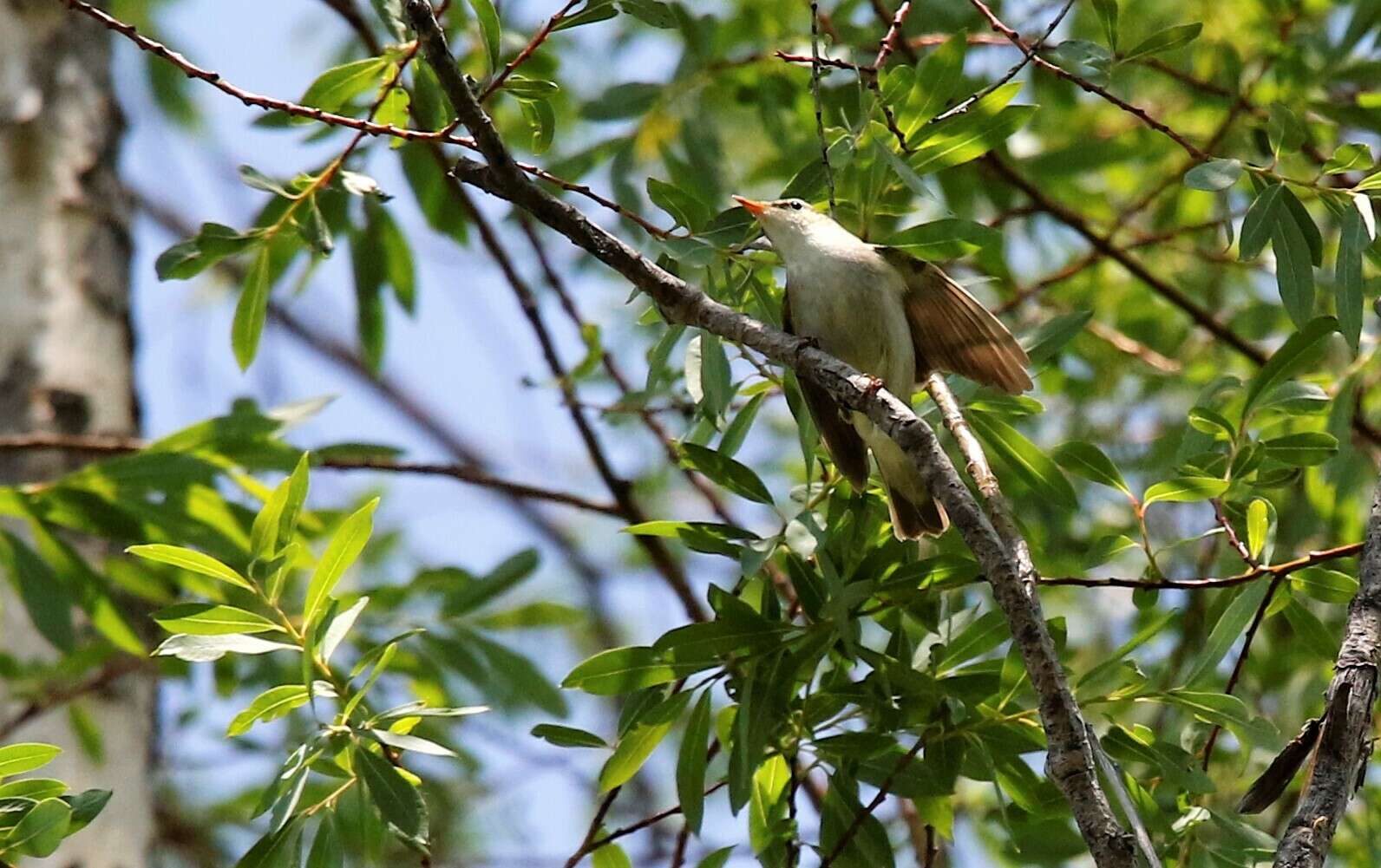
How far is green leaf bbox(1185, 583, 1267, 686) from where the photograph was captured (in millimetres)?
2328

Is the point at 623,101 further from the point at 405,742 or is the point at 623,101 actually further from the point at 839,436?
the point at 405,742

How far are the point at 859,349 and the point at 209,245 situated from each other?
127cm

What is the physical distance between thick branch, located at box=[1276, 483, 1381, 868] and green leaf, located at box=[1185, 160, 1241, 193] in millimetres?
627

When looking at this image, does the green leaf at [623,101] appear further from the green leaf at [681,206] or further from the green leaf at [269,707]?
the green leaf at [269,707]

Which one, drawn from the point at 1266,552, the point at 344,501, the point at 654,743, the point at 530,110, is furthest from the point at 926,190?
the point at 344,501

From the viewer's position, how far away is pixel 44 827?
76.7 inches

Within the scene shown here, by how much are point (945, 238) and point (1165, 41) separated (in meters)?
0.47

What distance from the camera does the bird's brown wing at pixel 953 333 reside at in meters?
2.69

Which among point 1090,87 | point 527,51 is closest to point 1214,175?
point 1090,87

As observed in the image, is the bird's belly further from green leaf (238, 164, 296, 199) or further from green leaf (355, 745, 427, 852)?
green leaf (355, 745, 427, 852)

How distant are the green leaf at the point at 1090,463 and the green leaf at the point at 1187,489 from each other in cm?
17

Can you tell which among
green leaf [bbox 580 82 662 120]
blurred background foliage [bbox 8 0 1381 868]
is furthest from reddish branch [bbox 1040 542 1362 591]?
green leaf [bbox 580 82 662 120]

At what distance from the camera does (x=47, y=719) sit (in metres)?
3.77

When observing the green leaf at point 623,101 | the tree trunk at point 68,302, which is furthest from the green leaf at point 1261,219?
the tree trunk at point 68,302
